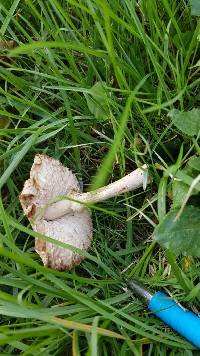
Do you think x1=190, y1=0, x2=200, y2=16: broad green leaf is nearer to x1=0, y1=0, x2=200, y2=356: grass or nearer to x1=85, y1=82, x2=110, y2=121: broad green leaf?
x1=0, y1=0, x2=200, y2=356: grass

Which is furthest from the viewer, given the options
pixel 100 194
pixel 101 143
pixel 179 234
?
pixel 101 143

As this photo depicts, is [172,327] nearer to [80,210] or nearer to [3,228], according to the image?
[80,210]

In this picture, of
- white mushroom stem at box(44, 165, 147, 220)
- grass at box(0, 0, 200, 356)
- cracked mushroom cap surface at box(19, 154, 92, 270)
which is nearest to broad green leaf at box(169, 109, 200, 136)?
grass at box(0, 0, 200, 356)

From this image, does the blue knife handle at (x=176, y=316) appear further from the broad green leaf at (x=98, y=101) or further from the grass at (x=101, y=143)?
the broad green leaf at (x=98, y=101)

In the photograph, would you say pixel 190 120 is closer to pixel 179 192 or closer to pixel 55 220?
pixel 179 192

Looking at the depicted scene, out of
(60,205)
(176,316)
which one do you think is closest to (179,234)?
(176,316)

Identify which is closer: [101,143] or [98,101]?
[98,101]
